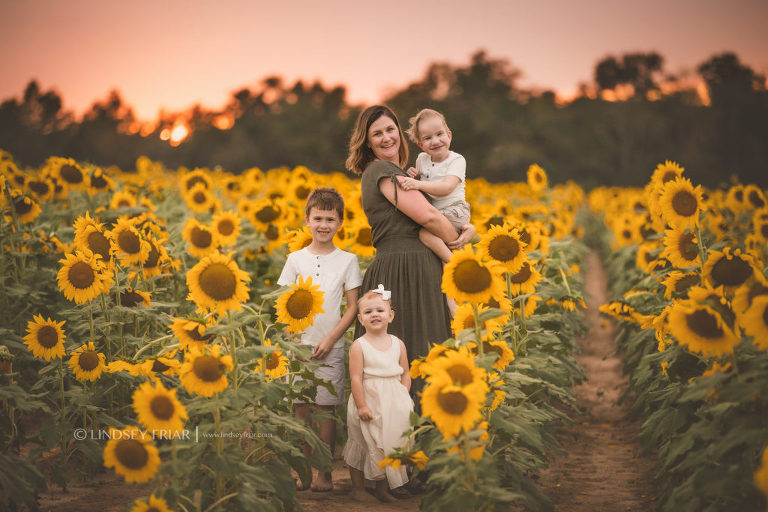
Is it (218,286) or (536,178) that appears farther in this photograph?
(536,178)

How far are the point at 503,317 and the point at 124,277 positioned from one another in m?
2.27

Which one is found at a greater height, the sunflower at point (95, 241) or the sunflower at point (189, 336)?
the sunflower at point (95, 241)

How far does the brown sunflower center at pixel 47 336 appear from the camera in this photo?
3863 millimetres

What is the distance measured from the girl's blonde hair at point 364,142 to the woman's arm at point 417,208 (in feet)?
0.96

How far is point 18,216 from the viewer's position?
5.75m

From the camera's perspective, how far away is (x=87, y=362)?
3.84 m

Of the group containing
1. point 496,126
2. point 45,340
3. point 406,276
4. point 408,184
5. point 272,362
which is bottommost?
point 272,362

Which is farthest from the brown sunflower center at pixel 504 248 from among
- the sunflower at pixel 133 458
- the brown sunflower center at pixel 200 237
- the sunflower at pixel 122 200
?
the sunflower at pixel 122 200

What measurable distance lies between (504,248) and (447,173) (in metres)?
0.94

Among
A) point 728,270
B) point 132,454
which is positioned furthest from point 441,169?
point 132,454

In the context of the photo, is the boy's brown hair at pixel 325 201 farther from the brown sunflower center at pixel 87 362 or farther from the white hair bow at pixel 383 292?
the brown sunflower center at pixel 87 362

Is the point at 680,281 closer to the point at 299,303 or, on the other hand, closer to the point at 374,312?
the point at 374,312

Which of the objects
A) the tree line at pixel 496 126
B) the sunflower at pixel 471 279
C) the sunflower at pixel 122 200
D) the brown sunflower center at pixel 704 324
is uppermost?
the tree line at pixel 496 126

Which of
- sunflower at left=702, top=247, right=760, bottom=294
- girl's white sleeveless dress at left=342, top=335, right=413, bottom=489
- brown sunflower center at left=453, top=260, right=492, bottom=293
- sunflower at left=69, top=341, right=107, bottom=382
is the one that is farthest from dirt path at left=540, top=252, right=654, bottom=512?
sunflower at left=69, top=341, right=107, bottom=382
